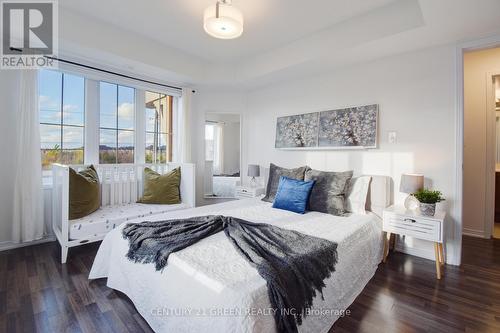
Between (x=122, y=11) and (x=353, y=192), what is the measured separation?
10.3 feet

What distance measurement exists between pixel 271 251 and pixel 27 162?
2925mm

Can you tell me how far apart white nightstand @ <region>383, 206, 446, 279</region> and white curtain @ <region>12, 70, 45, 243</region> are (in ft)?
12.6

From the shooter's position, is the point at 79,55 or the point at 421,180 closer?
the point at 421,180

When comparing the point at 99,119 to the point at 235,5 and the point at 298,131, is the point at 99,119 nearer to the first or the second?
the point at 235,5

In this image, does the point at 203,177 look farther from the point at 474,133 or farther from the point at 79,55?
the point at 474,133

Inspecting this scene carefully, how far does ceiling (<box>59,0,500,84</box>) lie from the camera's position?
83.9 inches

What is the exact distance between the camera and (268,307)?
44.9 inches

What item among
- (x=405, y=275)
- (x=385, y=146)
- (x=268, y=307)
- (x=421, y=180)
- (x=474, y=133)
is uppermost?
(x=474, y=133)

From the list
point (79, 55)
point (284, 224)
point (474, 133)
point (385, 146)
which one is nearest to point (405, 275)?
point (284, 224)

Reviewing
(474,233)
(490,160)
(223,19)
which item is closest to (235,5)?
(223,19)

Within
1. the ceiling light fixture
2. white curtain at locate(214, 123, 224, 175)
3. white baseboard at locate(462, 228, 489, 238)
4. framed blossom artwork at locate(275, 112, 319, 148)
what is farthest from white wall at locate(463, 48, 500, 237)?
white curtain at locate(214, 123, 224, 175)

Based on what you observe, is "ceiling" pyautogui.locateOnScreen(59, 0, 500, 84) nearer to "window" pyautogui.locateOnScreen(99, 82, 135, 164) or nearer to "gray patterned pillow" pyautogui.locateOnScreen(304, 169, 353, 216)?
"window" pyautogui.locateOnScreen(99, 82, 135, 164)

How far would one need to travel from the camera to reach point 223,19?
185 cm

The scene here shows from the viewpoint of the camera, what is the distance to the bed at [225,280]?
1.10m
